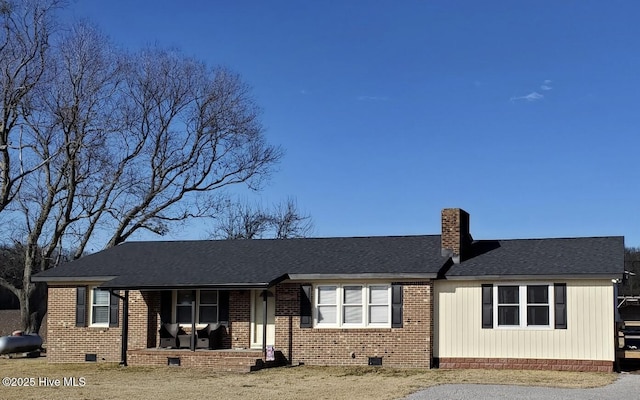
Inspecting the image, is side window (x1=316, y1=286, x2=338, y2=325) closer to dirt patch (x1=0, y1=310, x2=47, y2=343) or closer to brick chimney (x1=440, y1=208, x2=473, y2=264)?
brick chimney (x1=440, y1=208, x2=473, y2=264)

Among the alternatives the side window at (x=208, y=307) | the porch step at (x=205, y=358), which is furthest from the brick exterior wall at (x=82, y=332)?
the side window at (x=208, y=307)

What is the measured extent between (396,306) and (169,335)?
6893 millimetres

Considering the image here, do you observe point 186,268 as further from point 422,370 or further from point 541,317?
point 541,317

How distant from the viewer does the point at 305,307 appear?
23547 millimetres

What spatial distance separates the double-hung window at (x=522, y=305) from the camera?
21.6m

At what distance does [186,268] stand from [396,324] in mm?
7015

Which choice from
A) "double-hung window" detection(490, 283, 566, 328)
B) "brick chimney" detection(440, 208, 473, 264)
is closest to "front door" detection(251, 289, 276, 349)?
"brick chimney" detection(440, 208, 473, 264)

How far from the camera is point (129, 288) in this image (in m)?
23.9

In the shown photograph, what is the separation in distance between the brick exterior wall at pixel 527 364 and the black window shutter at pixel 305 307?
12.6 ft

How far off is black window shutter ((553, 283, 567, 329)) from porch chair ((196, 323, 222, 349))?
31.6 feet

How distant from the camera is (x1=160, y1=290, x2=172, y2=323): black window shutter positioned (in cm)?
2511

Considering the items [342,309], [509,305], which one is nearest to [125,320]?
[342,309]

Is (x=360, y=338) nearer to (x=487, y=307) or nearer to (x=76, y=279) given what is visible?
(x=487, y=307)

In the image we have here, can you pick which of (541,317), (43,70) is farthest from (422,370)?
(43,70)
